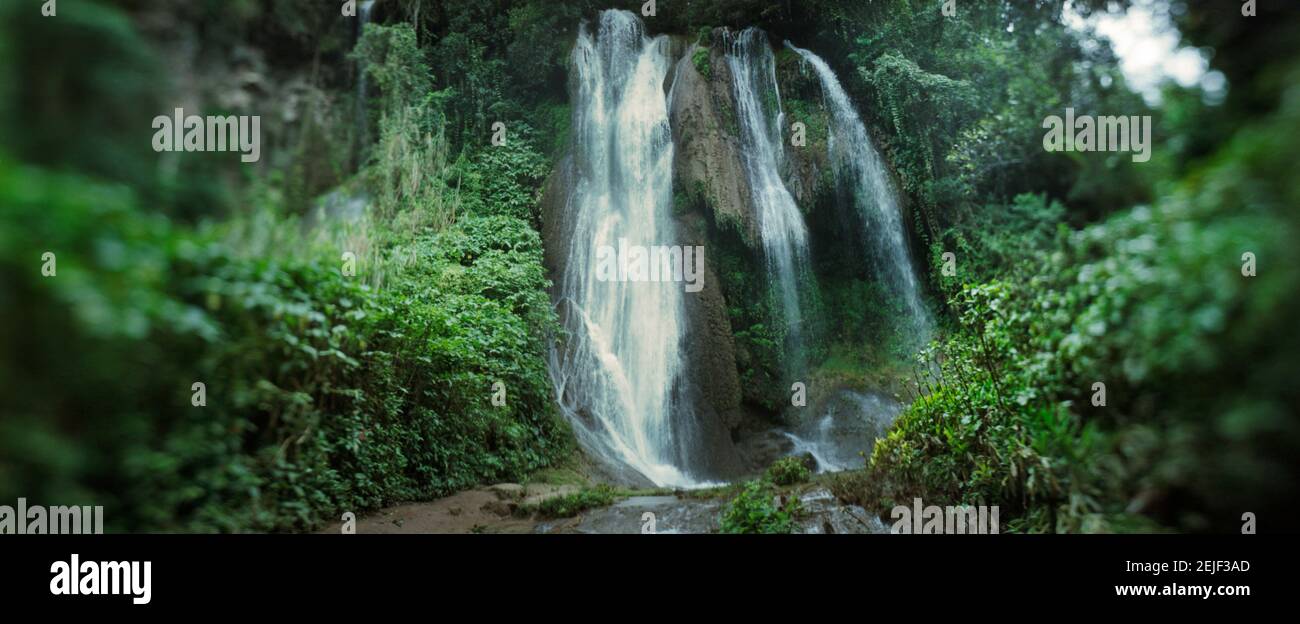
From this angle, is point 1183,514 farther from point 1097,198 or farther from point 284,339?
point 284,339

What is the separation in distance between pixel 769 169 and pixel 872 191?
167cm

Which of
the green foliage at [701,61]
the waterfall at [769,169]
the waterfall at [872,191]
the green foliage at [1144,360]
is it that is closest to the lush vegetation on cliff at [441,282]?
the green foliage at [1144,360]

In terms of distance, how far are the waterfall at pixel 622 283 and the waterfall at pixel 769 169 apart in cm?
130

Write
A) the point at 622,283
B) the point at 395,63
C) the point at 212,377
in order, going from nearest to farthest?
the point at 212,377, the point at 395,63, the point at 622,283

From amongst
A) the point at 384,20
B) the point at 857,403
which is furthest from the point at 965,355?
the point at 384,20

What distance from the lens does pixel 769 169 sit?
11.3 meters

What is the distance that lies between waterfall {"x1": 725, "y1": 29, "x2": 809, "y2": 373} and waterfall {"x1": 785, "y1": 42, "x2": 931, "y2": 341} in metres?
0.81

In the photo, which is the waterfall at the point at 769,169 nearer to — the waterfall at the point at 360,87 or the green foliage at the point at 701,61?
the green foliage at the point at 701,61

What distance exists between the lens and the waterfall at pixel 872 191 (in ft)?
35.2

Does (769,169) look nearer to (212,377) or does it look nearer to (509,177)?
(509,177)

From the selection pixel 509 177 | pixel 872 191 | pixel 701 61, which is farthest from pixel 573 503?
pixel 701 61

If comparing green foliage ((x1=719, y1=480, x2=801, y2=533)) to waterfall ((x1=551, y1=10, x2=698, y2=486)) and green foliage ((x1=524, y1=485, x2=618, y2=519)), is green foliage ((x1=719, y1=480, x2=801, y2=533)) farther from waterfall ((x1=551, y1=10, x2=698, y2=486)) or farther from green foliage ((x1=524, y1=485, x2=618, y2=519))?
waterfall ((x1=551, y1=10, x2=698, y2=486))

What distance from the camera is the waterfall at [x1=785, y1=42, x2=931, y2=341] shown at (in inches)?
423
